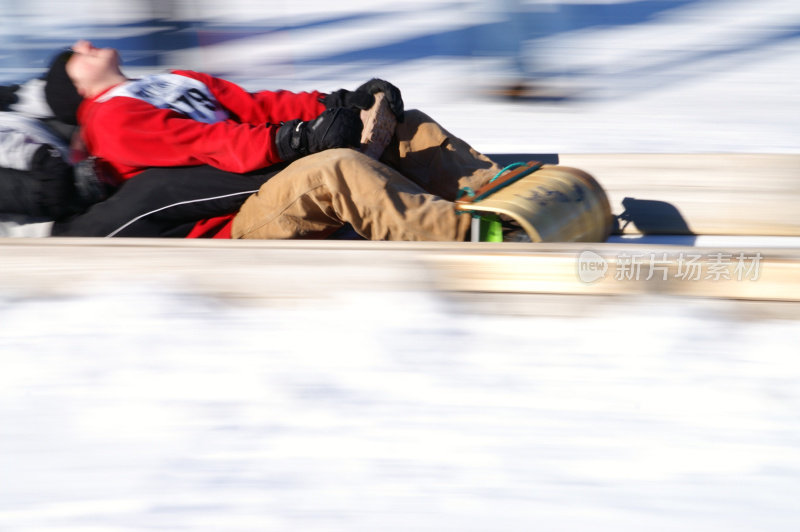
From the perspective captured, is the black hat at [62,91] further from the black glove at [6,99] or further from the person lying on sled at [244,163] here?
the black glove at [6,99]

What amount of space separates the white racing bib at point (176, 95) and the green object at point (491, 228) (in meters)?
0.67

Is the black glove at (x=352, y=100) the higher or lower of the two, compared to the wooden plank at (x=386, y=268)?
higher

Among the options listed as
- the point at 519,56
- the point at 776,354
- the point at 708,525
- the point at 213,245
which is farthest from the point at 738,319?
the point at 519,56

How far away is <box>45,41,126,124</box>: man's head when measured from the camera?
65.1 inches

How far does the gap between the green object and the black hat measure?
0.91 m

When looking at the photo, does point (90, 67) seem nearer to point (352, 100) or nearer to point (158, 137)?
point (158, 137)

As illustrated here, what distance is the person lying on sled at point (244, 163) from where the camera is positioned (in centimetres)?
149

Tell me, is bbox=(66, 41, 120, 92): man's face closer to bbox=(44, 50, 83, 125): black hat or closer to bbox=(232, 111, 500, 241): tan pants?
bbox=(44, 50, 83, 125): black hat

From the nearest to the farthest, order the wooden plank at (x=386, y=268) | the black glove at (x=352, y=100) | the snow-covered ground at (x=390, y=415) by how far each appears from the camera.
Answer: the snow-covered ground at (x=390, y=415), the wooden plank at (x=386, y=268), the black glove at (x=352, y=100)

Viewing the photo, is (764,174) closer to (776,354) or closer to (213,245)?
(776,354)

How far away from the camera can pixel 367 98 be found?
1.79m

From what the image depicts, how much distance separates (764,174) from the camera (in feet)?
6.40

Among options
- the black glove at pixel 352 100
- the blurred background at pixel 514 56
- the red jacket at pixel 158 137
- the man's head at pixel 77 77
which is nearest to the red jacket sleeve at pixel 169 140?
the red jacket at pixel 158 137

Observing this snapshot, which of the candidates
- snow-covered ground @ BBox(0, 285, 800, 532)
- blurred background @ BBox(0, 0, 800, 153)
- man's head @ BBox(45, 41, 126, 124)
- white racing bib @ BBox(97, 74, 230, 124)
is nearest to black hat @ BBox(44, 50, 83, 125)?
man's head @ BBox(45, 41, 126, 124)
